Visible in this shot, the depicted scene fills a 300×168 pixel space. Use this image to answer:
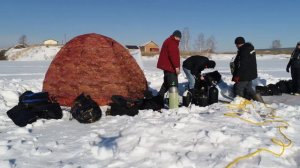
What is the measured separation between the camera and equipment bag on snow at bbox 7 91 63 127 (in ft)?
21.3

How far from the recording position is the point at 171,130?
17.0ft

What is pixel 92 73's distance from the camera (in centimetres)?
836

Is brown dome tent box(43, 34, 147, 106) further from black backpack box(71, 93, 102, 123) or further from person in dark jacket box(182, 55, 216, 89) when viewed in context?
black backpack box(71, 93, 102, 123)

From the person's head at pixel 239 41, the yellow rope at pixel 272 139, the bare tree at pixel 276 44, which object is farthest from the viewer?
the bare tree at pixel 276 44

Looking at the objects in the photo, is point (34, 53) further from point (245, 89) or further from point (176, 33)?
point (176, 33)

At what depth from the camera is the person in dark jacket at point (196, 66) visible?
8.31 m

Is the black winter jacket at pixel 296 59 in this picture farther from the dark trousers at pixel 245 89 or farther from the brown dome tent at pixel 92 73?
the brown dome tent at pixel 92 73

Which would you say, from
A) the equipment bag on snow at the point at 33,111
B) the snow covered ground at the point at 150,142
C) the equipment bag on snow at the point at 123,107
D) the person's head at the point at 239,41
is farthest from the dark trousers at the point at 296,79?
the equipment bag on snow at the point at 33,111

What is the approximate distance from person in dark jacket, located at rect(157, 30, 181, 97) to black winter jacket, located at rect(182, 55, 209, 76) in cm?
84

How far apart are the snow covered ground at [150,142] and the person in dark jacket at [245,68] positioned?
5.42 ft

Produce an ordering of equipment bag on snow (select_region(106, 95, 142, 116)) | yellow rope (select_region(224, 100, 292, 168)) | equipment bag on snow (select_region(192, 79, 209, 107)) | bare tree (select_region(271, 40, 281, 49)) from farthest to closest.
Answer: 1. bare tree (select_region(271, 40, 281, 49))
2. equipment bag on snow (select_region(192, 79, 209, 107))
3. equipment bag on snow (select_region(106, 95, 142, 116))
4. yellow rope (select_region(224, 100, 292, 168))

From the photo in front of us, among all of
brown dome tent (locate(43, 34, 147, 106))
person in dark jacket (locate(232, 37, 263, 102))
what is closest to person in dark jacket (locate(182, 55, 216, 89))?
person in dark jacket (locate(232, 37, 263, 102))

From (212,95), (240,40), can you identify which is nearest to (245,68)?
(240,40)

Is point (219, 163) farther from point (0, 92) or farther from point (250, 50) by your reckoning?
point (0, 92)
